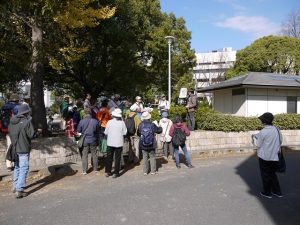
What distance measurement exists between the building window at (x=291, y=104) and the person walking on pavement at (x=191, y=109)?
6106 mm

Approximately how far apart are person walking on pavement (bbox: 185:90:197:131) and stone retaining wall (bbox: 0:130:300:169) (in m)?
1.07

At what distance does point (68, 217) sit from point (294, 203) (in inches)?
168

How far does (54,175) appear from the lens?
9836 mm

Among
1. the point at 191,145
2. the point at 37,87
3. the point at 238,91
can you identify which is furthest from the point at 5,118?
the point at 238,91

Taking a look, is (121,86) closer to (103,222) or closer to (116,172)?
(116,172)

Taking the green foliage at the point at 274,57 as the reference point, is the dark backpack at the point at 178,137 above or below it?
below

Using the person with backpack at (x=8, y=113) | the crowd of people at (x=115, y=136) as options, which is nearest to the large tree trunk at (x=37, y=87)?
the crowd of people at (x=115, y=136)

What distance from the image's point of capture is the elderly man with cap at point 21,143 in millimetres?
7543

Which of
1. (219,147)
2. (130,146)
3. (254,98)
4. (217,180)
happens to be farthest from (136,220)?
(254,98)

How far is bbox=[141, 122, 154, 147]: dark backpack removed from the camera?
9.82 meters

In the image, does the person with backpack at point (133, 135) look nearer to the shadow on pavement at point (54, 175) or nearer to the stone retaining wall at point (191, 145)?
the stone retaining wall at point (191, 145)

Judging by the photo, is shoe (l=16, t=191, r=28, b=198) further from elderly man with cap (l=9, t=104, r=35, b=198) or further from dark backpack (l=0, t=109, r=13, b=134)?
dark backpack (l=0, t=109, r=13, b=134)

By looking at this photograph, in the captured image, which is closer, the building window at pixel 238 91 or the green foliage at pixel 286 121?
the green foliage at pixel 286 121

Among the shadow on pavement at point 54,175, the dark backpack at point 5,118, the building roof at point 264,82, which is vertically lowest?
the shadow on pavement at point 54,175
